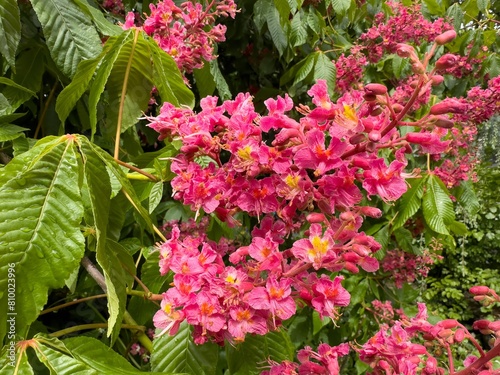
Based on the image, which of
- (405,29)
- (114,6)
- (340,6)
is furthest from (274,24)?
(405,29)

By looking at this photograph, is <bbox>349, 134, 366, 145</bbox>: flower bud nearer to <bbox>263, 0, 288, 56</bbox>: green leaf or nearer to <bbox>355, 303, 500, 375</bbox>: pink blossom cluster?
<bbox>355, 303, 500, 375</bbox>: pink blossom cluster

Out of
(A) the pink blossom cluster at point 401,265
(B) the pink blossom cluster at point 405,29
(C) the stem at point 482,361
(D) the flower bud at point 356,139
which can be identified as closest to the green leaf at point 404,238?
(A) the pink blossom cluster at point 401,265

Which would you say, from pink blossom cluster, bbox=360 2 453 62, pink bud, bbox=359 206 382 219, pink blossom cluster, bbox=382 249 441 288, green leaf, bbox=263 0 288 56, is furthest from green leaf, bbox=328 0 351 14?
pink bud, bbox=359 206 382 219

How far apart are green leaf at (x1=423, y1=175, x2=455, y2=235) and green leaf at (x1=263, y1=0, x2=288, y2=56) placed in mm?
794

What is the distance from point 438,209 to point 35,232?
1.52 metres

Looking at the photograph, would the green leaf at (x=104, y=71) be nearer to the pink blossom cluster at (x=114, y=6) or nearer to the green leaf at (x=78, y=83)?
the green leaf at (x=78, y=83)

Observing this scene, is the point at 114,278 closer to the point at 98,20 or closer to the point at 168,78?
the point at 168,78

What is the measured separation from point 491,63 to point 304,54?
0.93 metres

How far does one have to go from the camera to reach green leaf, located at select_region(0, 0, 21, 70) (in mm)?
918

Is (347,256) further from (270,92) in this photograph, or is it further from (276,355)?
(270,92)

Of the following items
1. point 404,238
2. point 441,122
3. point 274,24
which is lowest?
point 404,238

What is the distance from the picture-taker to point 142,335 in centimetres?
99

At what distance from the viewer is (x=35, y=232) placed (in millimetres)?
578

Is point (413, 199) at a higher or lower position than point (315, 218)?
lower
